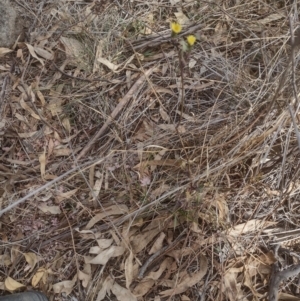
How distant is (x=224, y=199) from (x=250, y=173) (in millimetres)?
131

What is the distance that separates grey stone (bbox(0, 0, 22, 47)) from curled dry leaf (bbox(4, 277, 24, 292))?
2.95ft

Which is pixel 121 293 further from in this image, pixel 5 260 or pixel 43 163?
pixel 43 163

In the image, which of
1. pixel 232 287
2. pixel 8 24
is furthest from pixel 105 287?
pixel 8 24

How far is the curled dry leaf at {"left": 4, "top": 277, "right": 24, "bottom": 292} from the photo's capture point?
5.06 feet

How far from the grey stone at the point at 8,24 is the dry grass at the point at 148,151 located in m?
0.05

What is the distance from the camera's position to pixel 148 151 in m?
1.60

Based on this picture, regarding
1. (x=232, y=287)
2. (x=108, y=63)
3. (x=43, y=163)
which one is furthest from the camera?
(x=108, y=63)

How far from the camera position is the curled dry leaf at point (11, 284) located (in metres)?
1.54

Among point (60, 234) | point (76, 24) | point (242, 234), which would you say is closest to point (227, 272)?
point (242, 234)

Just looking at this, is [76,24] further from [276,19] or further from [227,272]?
[227,272]

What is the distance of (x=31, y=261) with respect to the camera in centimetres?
157

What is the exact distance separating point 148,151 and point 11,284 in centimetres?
65

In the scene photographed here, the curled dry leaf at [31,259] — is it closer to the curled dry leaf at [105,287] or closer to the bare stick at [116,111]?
the curled dry leaf at [105,287]

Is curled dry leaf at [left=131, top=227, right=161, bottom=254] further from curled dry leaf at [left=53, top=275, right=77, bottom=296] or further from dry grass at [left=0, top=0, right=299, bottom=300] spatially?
curled dry leaf at [left=53, top=275, right=77, bottom=296]
